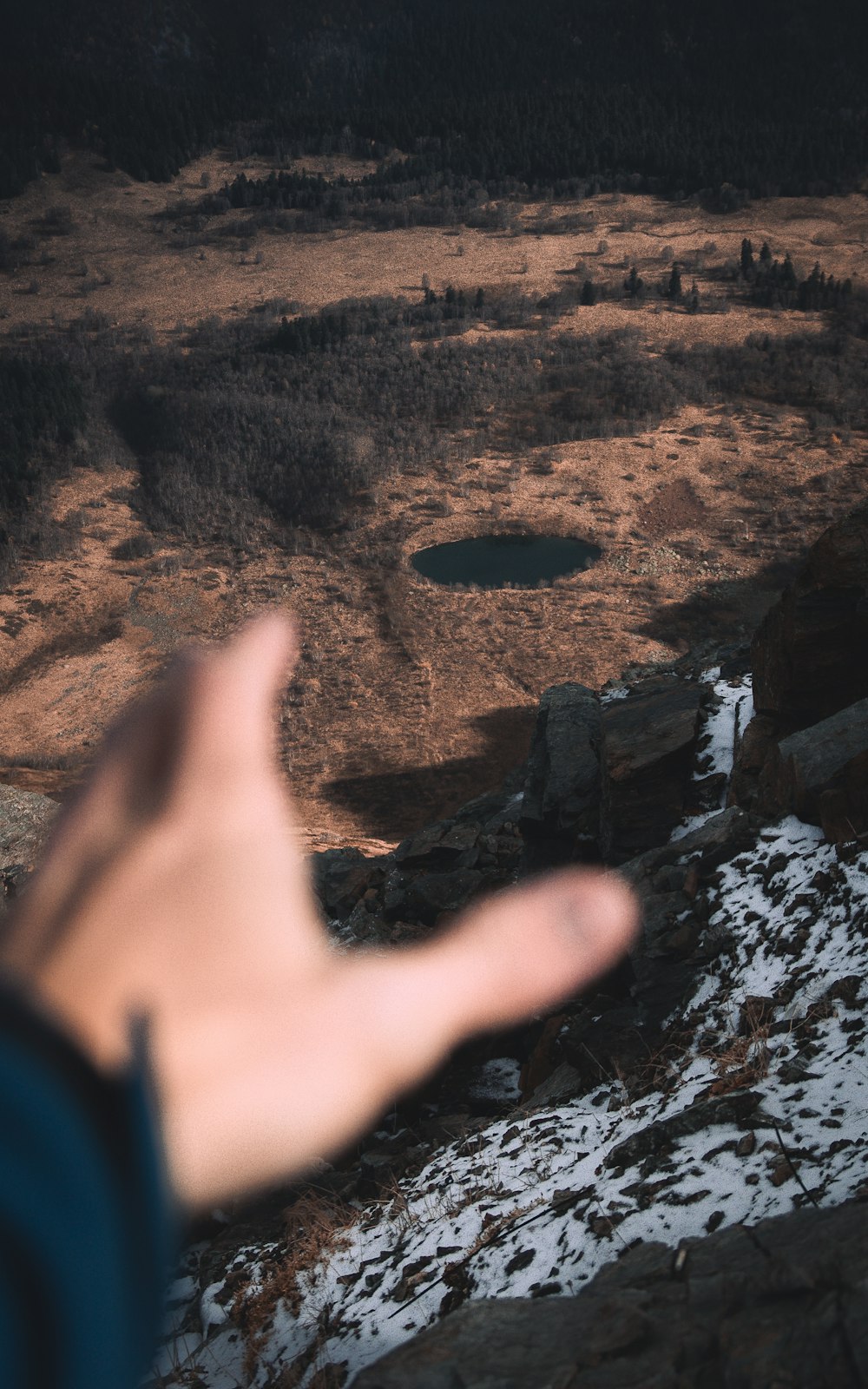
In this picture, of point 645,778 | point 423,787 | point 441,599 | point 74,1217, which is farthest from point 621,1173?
point 441,599

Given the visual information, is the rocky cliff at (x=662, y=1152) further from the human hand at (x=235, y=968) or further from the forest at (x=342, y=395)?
the forest at (x=342, y=395)

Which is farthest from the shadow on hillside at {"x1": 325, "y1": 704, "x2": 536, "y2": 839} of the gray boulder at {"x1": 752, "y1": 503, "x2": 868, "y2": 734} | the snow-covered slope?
the snow-covered slope

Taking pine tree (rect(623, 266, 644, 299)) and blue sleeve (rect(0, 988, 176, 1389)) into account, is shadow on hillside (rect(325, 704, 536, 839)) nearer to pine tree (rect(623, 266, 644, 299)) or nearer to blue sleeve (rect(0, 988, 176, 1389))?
blue sleeve (rect(0, 988, 176, 1389))

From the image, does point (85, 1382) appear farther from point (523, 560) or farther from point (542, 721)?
point (523, 560)

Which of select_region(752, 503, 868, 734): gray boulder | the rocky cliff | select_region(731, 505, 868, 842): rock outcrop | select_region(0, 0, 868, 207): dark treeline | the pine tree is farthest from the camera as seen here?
select_region(0, 0, 868, 207): dark treeline

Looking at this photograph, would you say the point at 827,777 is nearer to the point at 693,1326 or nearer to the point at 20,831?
the point at 693,1326
